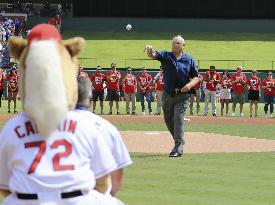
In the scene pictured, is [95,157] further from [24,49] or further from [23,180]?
[24,49]

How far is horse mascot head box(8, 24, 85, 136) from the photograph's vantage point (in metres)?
4.58

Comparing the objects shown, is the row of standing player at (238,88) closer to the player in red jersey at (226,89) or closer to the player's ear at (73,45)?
the player in red jersey at (226,89)

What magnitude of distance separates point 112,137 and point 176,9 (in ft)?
158

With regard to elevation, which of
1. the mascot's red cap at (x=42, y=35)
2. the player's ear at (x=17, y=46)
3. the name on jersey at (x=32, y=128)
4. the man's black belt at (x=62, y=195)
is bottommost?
the man's black belt at (x=62, y=195)

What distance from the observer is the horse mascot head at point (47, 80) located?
4582 mm

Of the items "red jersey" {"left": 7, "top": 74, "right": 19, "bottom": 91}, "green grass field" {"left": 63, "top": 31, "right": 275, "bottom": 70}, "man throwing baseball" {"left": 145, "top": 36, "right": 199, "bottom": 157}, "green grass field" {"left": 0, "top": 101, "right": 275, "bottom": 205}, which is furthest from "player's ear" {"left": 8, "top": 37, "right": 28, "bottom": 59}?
"green grass field" {"left": 63, "top": 31, "right": 275, "bottom": 70}

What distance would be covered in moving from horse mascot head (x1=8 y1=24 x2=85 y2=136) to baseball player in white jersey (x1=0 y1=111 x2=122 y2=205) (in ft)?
0.31

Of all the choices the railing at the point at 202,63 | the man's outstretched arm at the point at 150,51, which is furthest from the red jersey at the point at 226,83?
the man's outstretched arm at the point at 150,51

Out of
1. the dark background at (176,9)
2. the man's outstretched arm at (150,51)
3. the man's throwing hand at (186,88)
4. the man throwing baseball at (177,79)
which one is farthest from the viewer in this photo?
the dark background at (176,9)

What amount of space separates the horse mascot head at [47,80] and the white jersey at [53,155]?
0.28ft

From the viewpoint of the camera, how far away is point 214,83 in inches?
1179

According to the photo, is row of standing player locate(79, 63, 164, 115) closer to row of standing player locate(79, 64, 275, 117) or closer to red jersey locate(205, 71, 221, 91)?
row of standing player locate(79, 64, 275, 117)

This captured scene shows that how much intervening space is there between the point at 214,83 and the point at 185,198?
19904 mm

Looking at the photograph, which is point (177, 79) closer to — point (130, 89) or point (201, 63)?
point (130, 89)
